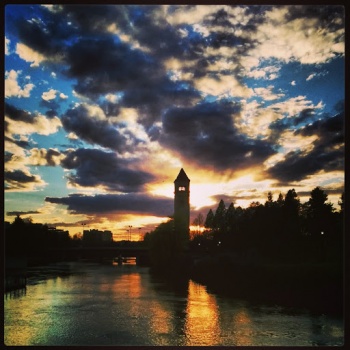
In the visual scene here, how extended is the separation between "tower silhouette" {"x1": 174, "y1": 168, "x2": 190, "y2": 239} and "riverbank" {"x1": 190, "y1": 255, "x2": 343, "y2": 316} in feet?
41.9

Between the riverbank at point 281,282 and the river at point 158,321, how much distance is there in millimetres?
895

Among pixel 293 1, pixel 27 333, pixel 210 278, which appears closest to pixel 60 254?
pixel 210 278

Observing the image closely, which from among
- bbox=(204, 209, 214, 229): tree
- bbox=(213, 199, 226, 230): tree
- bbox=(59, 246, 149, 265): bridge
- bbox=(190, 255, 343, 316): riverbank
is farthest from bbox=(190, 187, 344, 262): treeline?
bbox=(204, 209, 214, 229): tree

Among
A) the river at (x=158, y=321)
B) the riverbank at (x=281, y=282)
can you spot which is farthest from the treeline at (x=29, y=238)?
the riverbank at (x=281, y=282)

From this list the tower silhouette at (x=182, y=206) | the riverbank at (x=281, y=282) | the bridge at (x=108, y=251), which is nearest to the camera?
the riverbank at (x=281, y=282)

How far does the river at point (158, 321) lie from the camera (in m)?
14.4

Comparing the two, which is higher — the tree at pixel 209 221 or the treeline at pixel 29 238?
the tree at pixel 209 221

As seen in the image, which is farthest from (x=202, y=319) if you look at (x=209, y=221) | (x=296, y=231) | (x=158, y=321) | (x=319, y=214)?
(x=209, y=221)

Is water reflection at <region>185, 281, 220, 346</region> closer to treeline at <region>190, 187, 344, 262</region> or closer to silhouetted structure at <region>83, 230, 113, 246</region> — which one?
treeline at <region>190, 187, 344, 262</region>

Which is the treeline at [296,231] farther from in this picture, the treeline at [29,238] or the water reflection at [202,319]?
the treeline at [29,238]

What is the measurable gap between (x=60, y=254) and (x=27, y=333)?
31.1m

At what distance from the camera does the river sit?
47.3ft

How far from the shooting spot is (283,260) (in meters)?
24.4

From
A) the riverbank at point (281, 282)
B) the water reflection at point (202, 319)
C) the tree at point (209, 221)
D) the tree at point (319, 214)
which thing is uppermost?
the tree at point (319, 214)
